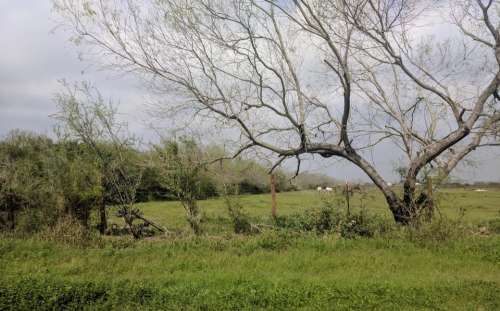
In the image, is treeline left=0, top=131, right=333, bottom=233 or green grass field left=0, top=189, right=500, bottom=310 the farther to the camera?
treeline left=0, top=131, right=333, bottom=233

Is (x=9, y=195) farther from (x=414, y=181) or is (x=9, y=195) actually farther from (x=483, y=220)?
(x=483, y=220)

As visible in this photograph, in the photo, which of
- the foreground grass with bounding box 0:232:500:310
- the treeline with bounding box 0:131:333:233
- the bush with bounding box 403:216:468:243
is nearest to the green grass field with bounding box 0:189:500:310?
the foreground grass with bounding box 0:232:500:310

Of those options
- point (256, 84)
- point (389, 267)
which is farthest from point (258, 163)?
point (389, 267)

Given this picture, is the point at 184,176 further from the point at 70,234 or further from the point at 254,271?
the point at 254,271

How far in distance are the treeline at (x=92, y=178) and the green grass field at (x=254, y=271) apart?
0.89 m

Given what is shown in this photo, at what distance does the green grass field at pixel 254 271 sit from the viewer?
224 inches

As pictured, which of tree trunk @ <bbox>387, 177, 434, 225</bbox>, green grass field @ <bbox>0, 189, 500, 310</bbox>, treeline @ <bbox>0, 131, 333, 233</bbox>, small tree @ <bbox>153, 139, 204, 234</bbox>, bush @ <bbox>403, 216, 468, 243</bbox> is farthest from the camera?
small tree @ <bbox>153, 139, 204, 234</bbox>

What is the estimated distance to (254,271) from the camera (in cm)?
730

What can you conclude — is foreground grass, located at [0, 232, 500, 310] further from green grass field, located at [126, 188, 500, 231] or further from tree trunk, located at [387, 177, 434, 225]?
green grass field, located at [126, 188, 500, 231]

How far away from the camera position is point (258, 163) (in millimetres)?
13070

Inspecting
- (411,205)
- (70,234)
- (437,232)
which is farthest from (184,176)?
(437,232)

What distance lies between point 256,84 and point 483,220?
8.36 metres

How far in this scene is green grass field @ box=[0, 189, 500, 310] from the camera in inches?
224

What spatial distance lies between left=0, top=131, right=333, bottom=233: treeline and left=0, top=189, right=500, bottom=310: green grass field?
890 mm
